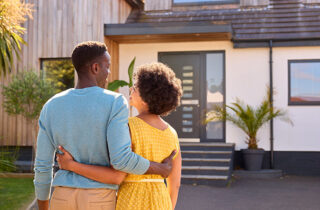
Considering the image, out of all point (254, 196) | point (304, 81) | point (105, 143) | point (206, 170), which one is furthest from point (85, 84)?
point (304, 81)

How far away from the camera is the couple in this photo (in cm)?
194

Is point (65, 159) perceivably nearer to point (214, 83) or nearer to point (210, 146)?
point (210, 146)

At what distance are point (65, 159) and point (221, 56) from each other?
8.91m

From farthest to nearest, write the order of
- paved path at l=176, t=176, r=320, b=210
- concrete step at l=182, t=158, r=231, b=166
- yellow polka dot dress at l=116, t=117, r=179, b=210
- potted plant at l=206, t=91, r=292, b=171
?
potted plant at l=206, t=91, r=292, b=171 → concrete step at l=182, t=158, r=231, b=166 → paved path at l=176, t=176, r=320, b=210 → yellow polka dot dress at l=116, t=117, r=179, b=210

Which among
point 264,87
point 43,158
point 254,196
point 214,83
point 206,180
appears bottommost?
point 254,196

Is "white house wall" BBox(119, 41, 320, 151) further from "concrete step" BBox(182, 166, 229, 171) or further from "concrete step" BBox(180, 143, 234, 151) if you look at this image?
"concrete step" BBox(182, 166, 229, 171)

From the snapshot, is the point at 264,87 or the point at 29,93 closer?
the point at 29,93

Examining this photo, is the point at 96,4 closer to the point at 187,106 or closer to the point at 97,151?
the point at 187,106

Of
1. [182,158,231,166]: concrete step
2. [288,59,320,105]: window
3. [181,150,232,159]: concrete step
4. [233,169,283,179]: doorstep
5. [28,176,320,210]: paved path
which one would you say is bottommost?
[28,176,320,210]: paved path

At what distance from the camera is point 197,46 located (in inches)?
417

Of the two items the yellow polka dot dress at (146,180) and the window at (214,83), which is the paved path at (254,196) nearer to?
the window at (214,83)

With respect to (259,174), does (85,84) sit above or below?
above

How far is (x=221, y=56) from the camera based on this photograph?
10.5m

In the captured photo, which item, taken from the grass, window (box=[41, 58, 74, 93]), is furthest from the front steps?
window (box=[41, 58, 74, 93])
